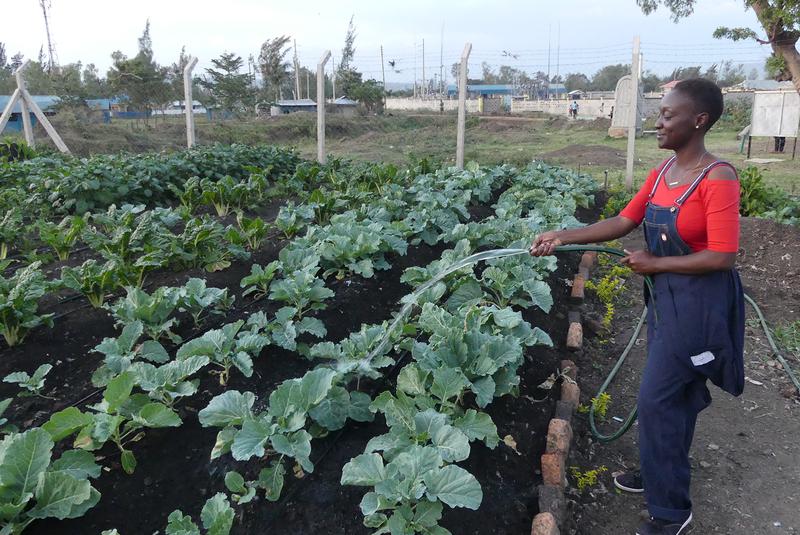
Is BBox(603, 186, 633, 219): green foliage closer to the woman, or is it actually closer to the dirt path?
the dirt path

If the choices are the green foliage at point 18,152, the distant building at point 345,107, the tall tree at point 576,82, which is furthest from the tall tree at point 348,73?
the tall tree at point 576,82

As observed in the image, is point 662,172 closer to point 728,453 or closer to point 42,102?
point 728,453

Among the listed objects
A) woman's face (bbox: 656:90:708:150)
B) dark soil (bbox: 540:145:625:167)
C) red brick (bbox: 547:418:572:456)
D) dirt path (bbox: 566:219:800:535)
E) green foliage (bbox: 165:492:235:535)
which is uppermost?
woman's face (bbox: 656:90:708:150)

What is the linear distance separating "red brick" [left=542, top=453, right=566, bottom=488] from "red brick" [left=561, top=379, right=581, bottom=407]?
562mm

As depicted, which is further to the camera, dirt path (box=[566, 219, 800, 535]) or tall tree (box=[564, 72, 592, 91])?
tall tree (box=[564, 72, 592, 91])

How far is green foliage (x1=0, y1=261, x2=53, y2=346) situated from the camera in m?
3.15

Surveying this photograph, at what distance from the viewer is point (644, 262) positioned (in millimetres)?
2256

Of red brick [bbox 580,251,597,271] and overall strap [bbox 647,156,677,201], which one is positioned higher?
overall strap [bbox 647,156,677,201]

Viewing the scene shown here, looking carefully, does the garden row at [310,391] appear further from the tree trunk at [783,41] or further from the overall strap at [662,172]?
the tree trunk at [783,41]

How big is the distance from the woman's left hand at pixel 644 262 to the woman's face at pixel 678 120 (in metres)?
0.42

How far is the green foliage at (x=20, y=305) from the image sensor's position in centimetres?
315

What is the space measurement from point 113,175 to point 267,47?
30296 millimetres

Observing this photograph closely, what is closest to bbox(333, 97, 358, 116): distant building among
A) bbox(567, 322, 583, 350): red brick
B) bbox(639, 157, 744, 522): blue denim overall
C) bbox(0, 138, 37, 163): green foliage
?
bbox(0, 138, 37, 163): green foliage

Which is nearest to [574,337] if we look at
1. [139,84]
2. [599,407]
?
[599,407]
